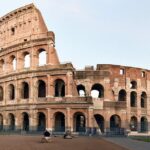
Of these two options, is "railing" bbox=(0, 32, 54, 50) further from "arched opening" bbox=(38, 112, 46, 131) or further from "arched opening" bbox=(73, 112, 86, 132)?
"arched opening" bbox=(73, 112, 86, 132)

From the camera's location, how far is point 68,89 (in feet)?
116

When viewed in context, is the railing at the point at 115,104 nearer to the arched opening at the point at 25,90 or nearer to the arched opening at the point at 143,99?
the arched opening at the point at 143,99

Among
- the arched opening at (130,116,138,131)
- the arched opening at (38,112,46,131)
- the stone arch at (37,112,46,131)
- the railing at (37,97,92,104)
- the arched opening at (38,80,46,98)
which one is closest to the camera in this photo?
the railing at (37,97,92,104)

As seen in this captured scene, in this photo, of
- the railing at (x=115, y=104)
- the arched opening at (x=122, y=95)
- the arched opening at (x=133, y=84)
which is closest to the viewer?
the railing at (x=115, y=104)

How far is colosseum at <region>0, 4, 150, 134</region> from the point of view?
3534 cm

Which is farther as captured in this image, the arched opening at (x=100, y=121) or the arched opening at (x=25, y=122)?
the arched opening at (x=25, y=122)

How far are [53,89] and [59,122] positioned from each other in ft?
14.0

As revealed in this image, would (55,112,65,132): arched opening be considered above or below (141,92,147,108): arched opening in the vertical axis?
below

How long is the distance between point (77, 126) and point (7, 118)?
Answer: 900cm

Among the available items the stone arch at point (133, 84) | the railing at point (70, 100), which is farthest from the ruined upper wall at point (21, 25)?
the stone arch at point (133, 84)

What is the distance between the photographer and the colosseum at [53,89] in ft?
116

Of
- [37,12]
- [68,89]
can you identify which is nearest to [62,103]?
[68,89]

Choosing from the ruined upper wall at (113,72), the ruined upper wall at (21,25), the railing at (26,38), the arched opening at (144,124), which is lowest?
the arched opening at (144,124)

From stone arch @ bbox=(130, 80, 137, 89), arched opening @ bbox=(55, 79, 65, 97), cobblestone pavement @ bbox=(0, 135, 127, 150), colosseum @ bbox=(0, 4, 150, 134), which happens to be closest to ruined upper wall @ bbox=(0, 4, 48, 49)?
colosseum @ bbox=(0, 4, 150, 134)
